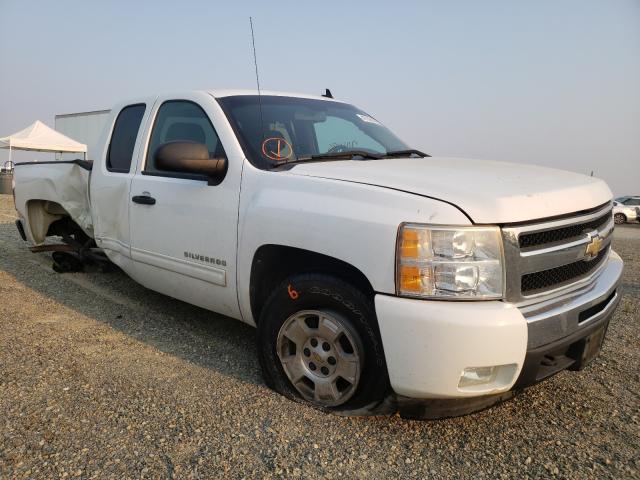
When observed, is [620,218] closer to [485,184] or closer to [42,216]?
[42,216]

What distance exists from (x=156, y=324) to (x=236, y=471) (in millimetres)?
2097

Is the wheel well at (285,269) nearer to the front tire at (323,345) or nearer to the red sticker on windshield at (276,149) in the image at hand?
the front tire at (323,345)

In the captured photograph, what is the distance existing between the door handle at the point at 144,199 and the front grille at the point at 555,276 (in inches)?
95.3

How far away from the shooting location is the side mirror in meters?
2.85

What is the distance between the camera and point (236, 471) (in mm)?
2094

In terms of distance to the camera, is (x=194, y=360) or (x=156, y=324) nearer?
(x=194, y=360)

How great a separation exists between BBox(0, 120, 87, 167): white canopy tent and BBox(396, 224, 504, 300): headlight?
22.2 metres

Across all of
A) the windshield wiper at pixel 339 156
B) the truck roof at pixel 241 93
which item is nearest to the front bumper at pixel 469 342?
the windshield wiper at pixel 339 156

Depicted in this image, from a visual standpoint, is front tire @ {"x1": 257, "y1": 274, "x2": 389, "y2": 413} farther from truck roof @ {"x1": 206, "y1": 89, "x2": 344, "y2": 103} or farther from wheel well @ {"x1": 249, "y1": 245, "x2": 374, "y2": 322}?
truck roof @ {"x1": 206, "y1": 89, "x2": 344, "y2": 103}

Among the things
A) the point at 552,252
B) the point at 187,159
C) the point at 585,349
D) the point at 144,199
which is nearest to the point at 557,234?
the point at 552,252

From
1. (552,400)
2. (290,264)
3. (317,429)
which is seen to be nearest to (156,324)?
(290,264)

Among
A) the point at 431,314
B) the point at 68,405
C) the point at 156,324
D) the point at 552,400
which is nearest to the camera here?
the point at 431,314

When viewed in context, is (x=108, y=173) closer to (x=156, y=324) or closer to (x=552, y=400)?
(x=156, y=324)

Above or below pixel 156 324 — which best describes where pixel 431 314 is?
above
